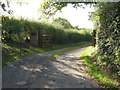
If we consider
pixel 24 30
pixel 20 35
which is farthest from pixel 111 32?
pixel 24 30

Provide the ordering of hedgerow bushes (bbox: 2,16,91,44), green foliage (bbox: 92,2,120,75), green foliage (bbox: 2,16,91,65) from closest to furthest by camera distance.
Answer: green foliage (bbox: 92,2,120,75)
green foliage (bbox: 2,16,91,65)
hedgerow bushes (bbox: 2,16,91,44)

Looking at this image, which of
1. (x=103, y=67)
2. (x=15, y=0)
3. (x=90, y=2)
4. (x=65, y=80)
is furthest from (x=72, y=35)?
(x=65, y=80)

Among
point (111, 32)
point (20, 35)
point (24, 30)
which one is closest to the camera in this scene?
point (111, 32)

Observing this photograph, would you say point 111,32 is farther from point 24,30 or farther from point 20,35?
point 24,30

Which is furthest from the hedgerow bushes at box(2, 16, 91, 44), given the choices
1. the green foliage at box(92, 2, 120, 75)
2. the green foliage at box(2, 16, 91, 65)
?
the green foliage at box(92, 2, 120, 75)

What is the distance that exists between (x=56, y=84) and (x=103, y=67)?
149 inches

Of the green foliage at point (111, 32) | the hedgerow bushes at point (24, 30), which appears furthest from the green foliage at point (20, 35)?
the green foliage at point (111, 32)

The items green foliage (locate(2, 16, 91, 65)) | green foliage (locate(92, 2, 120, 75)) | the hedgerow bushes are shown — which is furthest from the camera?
the hedgerow bushes

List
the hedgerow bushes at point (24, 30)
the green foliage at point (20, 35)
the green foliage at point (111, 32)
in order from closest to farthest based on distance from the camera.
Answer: the green foliage at point (111, 32) → the green foliage at point (20, 35) → the hedgerow bushes at point (24, 30)

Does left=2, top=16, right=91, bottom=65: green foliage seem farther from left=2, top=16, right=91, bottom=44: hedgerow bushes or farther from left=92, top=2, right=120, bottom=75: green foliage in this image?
left=92, top=2, right=120, bottom=75: green foliage

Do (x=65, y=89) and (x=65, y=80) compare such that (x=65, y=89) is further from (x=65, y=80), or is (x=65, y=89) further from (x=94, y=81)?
(x=94, y=81)

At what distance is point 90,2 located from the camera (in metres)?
13.6

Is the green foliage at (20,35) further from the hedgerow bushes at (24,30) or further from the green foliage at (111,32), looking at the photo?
the green foliage at (111,32)

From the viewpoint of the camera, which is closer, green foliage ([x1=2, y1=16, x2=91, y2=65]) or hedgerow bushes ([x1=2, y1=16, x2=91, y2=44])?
green foliage ([x1=2, y1=16, x2=91, y2=65])
